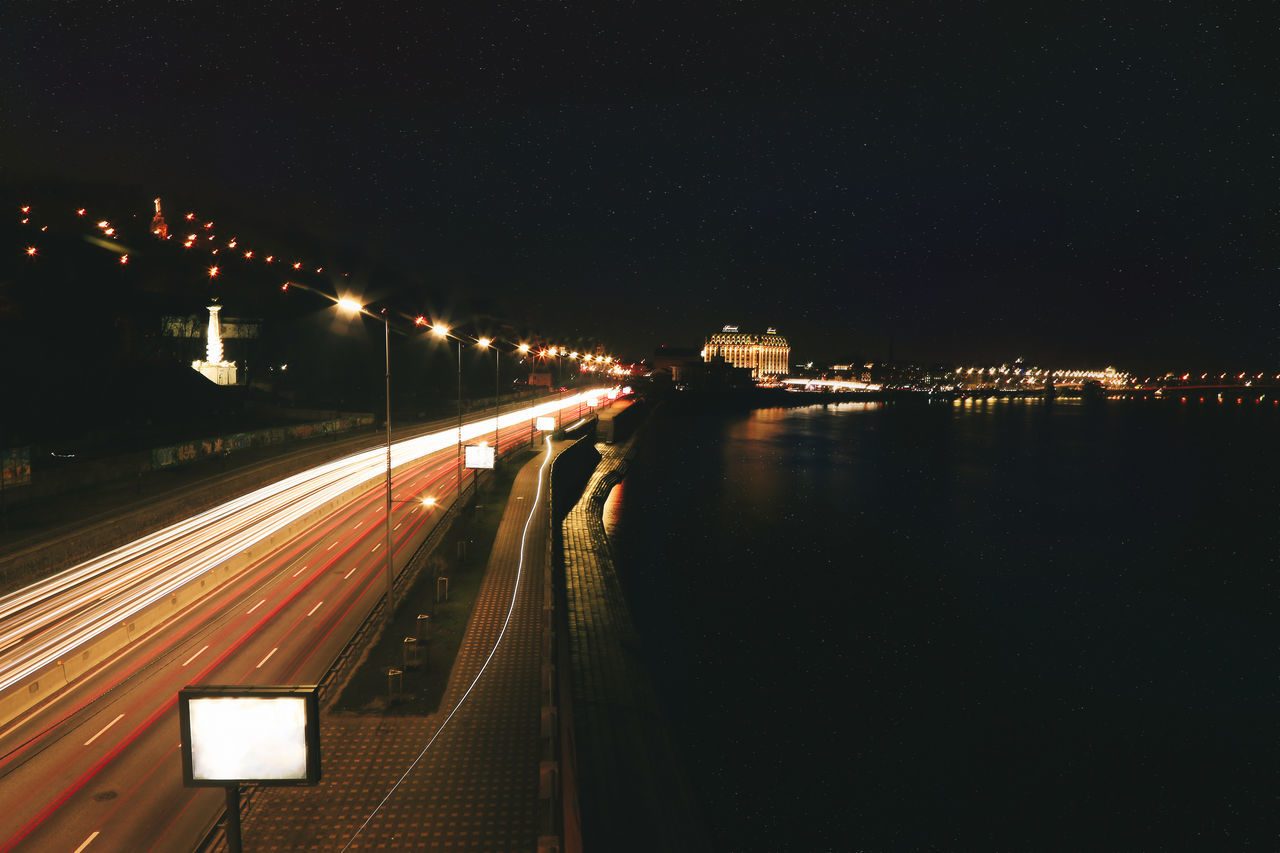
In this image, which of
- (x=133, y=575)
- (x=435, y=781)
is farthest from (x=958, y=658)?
(x=133, y=575)

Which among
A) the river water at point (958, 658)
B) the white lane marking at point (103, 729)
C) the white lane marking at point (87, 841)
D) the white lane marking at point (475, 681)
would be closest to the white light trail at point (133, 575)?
the white lane marking at point (103, 729)

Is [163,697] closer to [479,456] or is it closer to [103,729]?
[103,729]

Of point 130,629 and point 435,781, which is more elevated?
point 130,629

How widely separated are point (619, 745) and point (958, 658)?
14740 mm

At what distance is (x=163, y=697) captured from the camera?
10953 millimetres

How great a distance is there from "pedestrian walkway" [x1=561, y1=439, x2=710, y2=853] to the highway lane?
5.04 m

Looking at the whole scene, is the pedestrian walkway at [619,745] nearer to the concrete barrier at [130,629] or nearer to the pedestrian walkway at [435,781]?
the pedestrian walkway at [435,781]

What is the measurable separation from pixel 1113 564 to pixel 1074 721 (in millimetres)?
22287

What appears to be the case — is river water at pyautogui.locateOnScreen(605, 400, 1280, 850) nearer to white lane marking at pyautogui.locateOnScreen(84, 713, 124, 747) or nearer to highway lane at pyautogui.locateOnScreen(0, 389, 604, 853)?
highway lane at pyautogui.locateOnScreen(0, 389, 604, 853)

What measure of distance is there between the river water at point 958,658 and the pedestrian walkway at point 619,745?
2.07 meters

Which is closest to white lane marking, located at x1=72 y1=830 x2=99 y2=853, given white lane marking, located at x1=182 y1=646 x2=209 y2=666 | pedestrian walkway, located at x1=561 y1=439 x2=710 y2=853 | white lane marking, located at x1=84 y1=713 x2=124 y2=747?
white lane marking, located at x1=84 y1=713 x2=124 y2=747

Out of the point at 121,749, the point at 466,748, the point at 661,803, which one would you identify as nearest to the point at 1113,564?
the point at 661,803

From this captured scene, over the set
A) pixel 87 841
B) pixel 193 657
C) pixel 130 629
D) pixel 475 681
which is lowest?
pixel 87 841

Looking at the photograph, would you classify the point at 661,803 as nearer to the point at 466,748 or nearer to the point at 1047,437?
the point at 466,748
